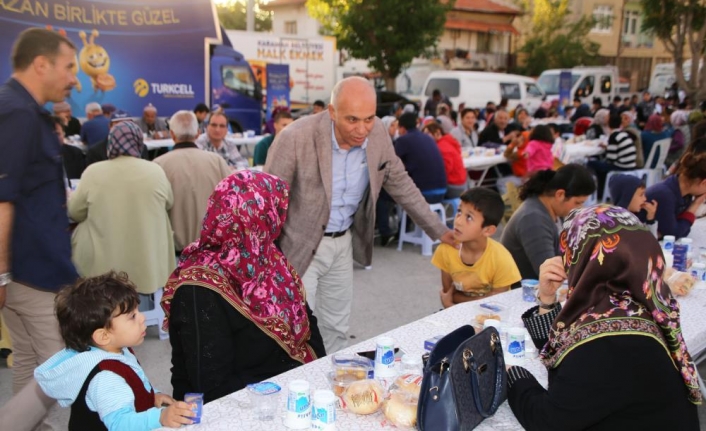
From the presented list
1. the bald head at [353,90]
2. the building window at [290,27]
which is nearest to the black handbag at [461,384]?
the bald head at [353,90]

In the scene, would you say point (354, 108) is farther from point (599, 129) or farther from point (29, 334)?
point (599, 129)

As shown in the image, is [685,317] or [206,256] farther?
[685,317]

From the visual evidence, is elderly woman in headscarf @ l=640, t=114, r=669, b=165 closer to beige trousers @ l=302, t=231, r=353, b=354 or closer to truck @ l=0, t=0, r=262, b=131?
beige trousers @ l=302, t=231, r=353, b=354

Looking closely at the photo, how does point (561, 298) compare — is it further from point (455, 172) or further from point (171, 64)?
point (171, 64)

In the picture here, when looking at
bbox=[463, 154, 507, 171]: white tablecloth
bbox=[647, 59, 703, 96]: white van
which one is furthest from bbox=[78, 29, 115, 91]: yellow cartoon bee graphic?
bbox=[647, 59, 703, 96]: white van

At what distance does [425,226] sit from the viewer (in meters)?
3.54

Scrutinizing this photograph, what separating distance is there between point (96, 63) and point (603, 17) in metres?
27.8

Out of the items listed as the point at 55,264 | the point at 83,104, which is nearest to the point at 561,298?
the point at 55,264

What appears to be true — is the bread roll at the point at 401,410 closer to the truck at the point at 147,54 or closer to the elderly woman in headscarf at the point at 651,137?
A: the elderly woman in headscarf at the point at 651,137

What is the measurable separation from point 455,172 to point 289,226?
4.22 metres

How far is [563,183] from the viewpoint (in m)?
3.52

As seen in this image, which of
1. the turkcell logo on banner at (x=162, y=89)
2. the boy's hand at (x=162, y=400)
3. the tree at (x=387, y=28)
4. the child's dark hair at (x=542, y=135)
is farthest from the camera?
the tree at (x=387, y=28)

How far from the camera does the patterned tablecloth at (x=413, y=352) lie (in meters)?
1.79

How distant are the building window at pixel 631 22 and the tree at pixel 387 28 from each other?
17224mm
